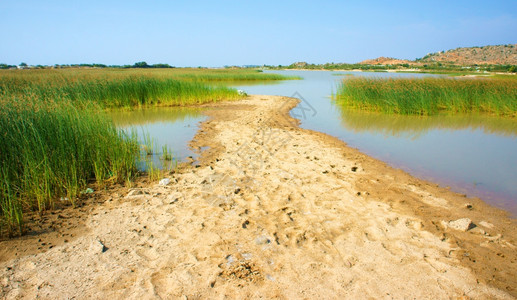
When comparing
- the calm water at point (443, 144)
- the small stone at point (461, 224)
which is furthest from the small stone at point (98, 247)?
the calm water at point (443, 144)

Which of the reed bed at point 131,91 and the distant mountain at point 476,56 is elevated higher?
the distant mountain at point 476,56

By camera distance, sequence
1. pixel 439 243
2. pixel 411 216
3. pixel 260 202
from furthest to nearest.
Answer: pixel 260 202 → pixel 411 216 → pixel 439 243

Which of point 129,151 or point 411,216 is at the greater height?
point 129,151

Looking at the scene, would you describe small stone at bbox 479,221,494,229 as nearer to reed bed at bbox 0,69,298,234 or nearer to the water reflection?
reed bed at bbox 0,69,298,234

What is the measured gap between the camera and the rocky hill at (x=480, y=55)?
76875 mm

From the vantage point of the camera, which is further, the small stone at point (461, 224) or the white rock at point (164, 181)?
the white rock at point (164, 181)

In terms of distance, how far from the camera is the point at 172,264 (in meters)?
2.64

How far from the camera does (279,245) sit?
2951 millimetres

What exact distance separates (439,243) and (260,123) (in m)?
6.78

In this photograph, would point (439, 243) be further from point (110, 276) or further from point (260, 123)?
point (260, 123)

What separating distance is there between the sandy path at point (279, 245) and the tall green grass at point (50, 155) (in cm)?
72

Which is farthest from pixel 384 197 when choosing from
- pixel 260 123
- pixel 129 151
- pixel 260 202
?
pixel 260 123

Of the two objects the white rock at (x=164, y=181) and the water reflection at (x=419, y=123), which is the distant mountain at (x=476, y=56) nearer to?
the water reflection at (x=419, y=123)

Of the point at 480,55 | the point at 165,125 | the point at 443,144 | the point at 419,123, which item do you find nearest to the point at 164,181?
the point at 165,125
